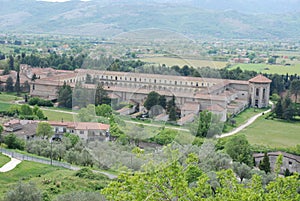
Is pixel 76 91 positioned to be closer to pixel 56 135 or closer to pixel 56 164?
pixel 56 164

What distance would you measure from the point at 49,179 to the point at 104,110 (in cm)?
694

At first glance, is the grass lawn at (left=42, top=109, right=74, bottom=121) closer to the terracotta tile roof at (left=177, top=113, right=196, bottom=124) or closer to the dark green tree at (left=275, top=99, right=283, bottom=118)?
the dark green tree at (left=275, top=99, right=283, bottom=118)

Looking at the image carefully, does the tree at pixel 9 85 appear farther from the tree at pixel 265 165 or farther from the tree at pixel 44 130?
the tree at pixel 265 165

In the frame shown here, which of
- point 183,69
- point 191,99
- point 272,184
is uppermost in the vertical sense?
point 183,69

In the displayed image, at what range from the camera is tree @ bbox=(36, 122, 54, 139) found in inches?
635

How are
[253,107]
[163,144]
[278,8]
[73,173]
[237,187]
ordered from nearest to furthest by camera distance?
[163,144] → [237,187] → [73,173] → [253,107] → [278,8]

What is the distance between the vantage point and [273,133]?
66.1 feet

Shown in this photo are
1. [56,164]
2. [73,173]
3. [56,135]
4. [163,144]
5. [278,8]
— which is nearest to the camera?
[163,144]

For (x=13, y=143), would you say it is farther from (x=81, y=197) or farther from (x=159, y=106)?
(x=159, y=106)

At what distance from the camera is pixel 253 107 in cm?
2695

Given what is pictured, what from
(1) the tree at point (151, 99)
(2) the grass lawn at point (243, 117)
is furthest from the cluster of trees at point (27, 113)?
(1) the tree at point (151, 99)

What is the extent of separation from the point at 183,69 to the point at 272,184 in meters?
1.57

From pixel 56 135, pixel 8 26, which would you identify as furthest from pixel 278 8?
pixel 56 135

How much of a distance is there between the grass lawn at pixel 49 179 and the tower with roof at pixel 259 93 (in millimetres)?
17159
